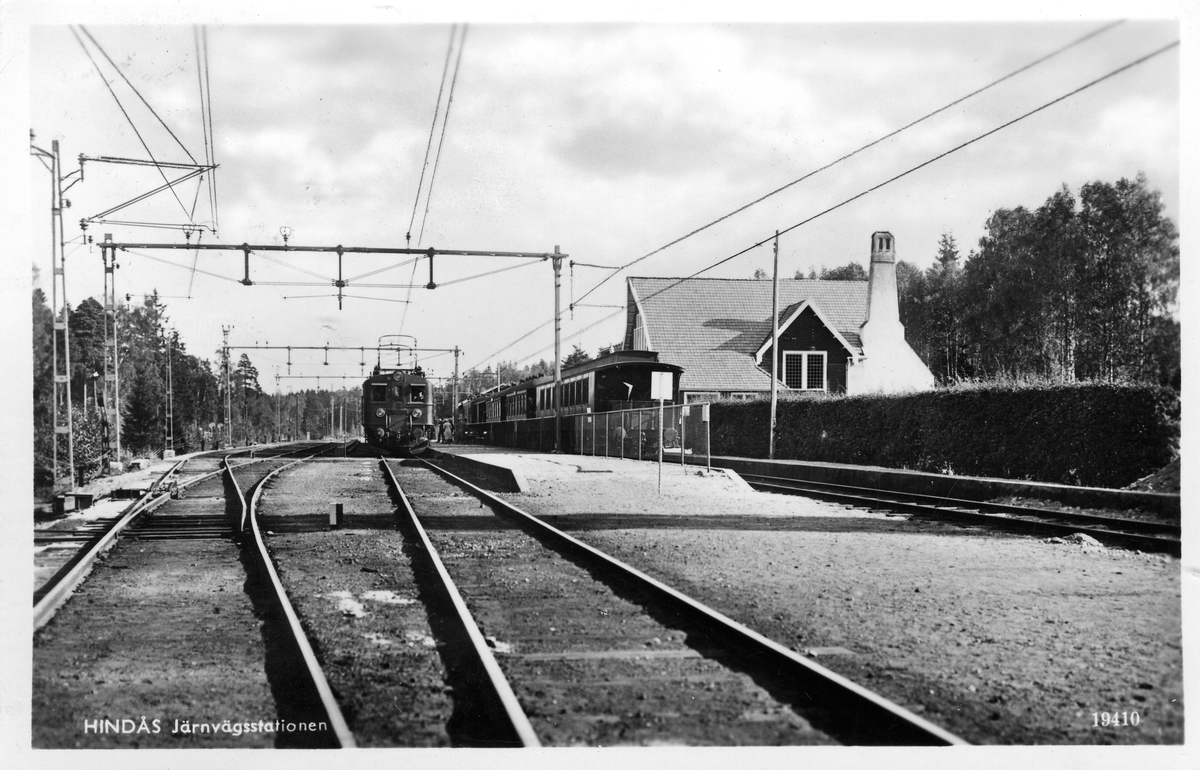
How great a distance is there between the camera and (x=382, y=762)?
4477mm

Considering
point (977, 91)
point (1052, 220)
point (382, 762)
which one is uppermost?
point (1052, 220)

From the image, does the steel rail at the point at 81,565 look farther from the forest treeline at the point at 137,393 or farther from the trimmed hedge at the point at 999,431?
the trimmed hedge at the point at 999,431

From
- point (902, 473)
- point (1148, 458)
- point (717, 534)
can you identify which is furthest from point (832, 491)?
point (717, 534)

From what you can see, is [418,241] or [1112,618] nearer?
[1112,618]

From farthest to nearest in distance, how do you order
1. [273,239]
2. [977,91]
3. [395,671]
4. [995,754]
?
[273,239] < [977,91] < [395,671] < [995,754]

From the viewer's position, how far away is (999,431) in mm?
18609

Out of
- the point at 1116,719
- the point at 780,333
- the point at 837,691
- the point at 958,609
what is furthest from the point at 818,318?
the point at 837,691

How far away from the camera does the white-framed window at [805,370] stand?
36.2 metres

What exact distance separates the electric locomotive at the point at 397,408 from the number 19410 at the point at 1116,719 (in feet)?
100

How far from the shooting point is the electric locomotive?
33.5 m

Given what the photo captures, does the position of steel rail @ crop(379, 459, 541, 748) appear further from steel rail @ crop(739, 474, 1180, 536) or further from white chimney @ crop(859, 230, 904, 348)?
white chimney @ crop(859, 230, 904, 348)

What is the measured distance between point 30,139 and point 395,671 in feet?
15.2

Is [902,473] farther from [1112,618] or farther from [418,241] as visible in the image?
[1112,618]

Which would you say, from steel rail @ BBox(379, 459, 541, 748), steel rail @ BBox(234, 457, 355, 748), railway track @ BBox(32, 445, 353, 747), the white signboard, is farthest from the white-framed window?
steel rail @ BBox(379, 459, 541, 748)
